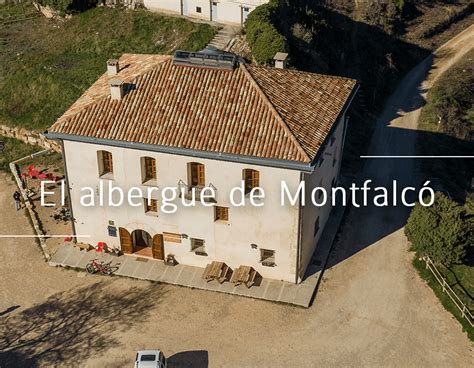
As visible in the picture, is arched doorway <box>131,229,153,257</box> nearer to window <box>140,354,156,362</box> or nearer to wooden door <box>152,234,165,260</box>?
wooden door <box>152,234,165,260</box>

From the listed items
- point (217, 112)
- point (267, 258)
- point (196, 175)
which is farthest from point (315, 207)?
point (217, 112)

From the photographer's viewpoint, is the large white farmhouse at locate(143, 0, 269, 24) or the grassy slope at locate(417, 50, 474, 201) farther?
the large white farmhouse at locate(143, 0, 269, 24)

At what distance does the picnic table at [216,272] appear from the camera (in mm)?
37756

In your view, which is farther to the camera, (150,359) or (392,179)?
(392,179)

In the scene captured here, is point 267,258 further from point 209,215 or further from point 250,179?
point 250,179

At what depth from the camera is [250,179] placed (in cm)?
3562

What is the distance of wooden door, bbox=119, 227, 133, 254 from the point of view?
131 ft

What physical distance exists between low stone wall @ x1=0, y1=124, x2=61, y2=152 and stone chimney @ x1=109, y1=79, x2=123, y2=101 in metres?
17.2

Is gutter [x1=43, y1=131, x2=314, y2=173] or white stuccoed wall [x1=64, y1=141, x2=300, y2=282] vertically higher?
gutter [x1=43, y1=131, x2=314, y2=173]

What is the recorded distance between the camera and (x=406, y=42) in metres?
77.3

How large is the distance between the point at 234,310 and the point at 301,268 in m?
4.80

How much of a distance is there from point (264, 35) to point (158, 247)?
876 inches

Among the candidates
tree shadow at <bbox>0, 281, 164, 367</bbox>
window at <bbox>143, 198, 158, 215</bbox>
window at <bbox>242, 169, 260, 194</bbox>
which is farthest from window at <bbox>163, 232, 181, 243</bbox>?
window at <bbox>242, 169, 260, 194</bbox>

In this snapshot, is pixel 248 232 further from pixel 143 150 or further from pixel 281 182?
pixel 143 150
